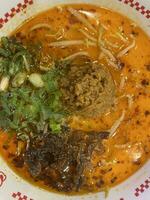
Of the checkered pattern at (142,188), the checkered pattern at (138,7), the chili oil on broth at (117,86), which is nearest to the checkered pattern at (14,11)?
the chili oil on broth at (117,86)

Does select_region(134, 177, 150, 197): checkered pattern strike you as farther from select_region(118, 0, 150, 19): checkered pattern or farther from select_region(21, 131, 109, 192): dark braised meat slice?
select_region(118, 0, 150, 19): checkered pattern

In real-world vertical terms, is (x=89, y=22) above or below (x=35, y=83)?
above

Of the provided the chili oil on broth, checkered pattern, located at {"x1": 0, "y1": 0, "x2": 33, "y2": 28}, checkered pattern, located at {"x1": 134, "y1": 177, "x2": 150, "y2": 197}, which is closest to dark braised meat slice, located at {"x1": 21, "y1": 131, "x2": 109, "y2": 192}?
the chili oil on broth

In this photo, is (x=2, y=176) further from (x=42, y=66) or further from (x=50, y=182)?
(x=42, y=66)

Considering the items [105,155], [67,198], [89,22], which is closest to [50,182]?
[67,198]

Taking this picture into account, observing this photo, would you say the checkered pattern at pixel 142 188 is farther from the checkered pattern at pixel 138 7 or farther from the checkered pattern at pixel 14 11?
the checkered pattern at pixel 14 11

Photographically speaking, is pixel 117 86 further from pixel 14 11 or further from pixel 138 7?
pixel 14 11

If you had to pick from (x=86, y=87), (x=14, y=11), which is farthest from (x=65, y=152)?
(x=14, y=11)
